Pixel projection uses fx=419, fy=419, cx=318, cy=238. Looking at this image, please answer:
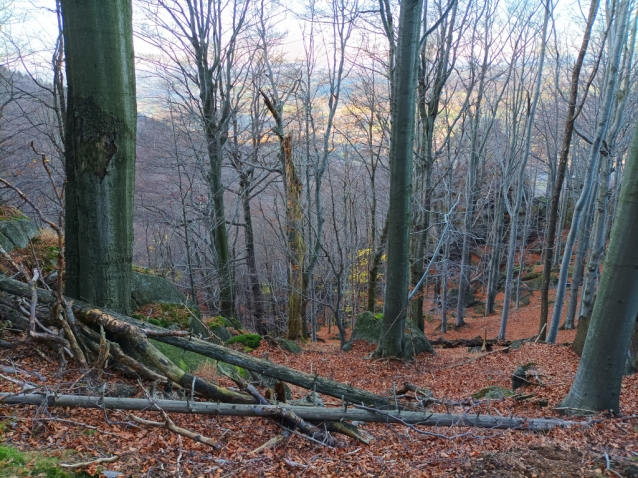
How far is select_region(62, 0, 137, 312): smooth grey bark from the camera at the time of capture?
13.0ft

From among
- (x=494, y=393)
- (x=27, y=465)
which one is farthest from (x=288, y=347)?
(x=27, y=465)

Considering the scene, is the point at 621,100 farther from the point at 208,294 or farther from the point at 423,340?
the point at 208,294

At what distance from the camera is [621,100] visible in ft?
35.7

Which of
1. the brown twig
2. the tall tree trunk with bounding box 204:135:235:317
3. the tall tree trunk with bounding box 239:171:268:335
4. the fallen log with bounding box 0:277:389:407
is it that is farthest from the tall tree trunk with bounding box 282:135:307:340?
the brown twig

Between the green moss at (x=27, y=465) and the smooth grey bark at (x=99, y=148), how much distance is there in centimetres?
204

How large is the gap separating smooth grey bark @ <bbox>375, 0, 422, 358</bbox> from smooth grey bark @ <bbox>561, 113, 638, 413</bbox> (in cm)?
416

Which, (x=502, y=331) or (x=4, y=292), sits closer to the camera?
(x=4, y=292)

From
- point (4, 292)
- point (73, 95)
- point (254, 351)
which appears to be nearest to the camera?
point (73, 95)

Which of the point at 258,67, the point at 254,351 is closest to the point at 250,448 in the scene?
the point at 254,351

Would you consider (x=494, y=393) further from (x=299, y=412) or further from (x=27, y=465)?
(x=27, y=465)

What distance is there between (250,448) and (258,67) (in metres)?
13.8

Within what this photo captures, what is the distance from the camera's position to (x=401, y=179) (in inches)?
311

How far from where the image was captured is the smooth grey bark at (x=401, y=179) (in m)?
7.54

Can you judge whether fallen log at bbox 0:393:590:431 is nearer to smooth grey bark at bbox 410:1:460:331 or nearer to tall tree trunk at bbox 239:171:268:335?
smooth grey bark at bbox 410:1:460:331
